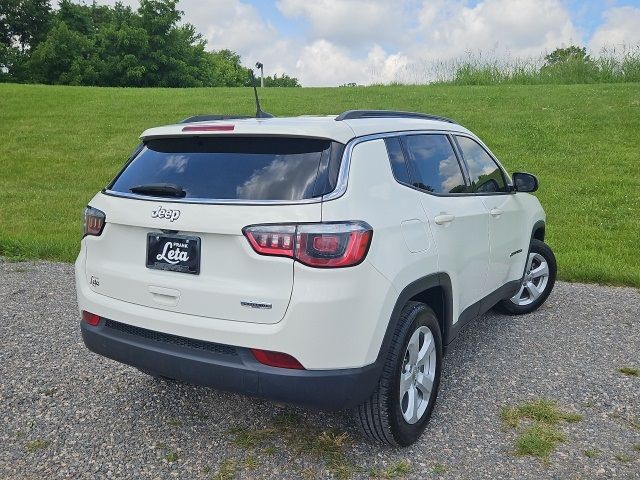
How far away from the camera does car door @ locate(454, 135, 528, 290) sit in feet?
13.7

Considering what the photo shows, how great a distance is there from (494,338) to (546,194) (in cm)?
668

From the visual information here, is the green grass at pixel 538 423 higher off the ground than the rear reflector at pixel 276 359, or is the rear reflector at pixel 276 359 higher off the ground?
the rear reflector at pixel 276 359

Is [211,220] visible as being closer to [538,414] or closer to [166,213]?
[166,213]

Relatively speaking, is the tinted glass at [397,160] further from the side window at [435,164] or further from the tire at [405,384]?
the tire at [405,384]

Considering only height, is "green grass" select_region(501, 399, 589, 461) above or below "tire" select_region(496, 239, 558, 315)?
below

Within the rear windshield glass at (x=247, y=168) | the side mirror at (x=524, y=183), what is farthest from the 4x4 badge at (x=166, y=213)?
the side mirror at (x=524, y=183)

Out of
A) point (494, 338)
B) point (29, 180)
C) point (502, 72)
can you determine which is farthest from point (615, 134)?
point (29, 180)

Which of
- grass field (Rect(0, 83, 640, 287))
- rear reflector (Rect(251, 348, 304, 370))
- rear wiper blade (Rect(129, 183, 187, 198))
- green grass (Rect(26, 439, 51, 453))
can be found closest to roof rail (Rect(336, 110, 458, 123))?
rear wiper blade (Rect(129, 183, 187, 198))

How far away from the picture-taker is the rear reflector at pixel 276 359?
2.63 m

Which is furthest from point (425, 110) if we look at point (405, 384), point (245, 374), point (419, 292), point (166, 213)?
point (245, 374)

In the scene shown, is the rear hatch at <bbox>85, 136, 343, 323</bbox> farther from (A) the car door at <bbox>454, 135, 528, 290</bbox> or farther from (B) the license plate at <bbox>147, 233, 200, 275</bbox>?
(A) the car door at <bbox>454, 135, 528, 290</bbox>

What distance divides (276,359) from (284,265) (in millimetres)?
438

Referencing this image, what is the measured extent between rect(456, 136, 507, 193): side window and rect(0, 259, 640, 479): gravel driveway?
1292 millimetres

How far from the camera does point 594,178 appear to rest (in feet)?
38.7
